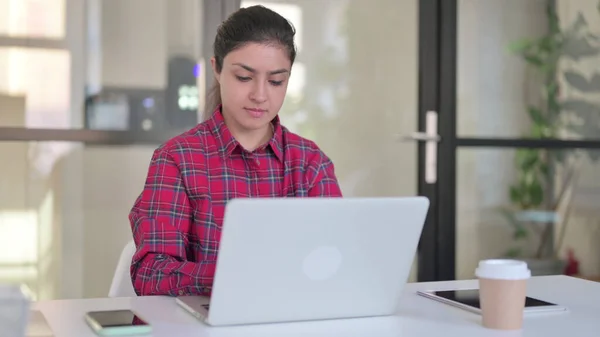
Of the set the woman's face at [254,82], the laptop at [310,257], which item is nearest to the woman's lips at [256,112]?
the woman's face at [254,82]

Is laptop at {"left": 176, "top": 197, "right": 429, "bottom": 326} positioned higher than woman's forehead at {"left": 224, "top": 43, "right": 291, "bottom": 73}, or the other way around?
woman's forehead at {"left": 224, "top": 43, "right": 291, "bottom": 73}

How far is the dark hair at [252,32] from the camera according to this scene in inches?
73.1

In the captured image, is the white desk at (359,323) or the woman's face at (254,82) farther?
the woman's face at (254,82)

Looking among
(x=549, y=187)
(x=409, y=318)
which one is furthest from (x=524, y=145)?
(x=409, y=318)

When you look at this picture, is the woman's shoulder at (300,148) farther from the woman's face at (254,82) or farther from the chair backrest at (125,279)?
the chair backrest at (125,279)

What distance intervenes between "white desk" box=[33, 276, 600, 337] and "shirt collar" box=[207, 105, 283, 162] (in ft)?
1.54

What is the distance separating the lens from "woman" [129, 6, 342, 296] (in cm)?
172

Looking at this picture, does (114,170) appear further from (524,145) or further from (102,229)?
(524,145)

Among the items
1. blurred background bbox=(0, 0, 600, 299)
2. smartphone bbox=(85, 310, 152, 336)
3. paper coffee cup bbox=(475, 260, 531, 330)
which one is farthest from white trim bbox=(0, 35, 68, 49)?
paper coffee cup bbox=(475, 260, 531, 330)

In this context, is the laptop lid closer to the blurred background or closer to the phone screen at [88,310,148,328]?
the phone screen at [88,310,148,328]

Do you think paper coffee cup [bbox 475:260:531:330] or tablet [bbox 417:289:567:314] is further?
tablet [bbox 417:289:567:314]

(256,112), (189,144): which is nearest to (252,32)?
(256,112)

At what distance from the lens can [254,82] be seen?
1.81m

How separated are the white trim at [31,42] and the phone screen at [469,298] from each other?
1.88m
